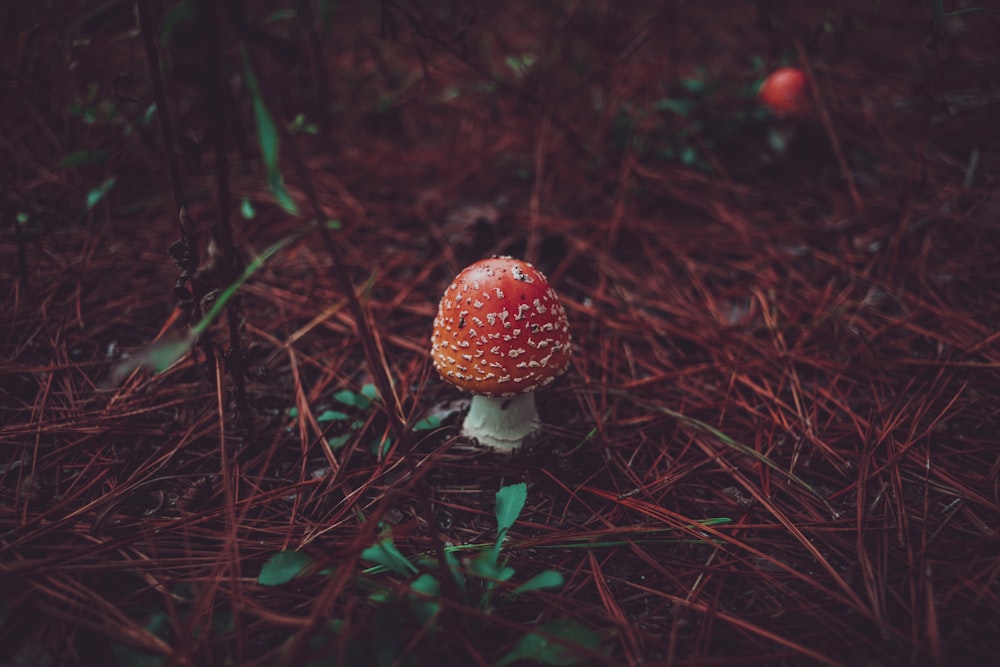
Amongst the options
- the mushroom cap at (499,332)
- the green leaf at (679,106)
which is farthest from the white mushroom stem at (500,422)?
the green leaf at (679,106)

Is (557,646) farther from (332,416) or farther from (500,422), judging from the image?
(332,416)

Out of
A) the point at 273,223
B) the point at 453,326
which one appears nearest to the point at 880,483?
the point at 453,326

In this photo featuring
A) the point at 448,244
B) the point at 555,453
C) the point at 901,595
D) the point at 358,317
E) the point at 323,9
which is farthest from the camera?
the point at 448,244

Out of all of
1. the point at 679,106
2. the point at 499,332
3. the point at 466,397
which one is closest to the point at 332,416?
the point at 466,397

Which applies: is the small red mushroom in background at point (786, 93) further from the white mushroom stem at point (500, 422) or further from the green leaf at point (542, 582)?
the green leaf at point (542, 582)

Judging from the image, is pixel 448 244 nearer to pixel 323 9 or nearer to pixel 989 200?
pixel 323 9

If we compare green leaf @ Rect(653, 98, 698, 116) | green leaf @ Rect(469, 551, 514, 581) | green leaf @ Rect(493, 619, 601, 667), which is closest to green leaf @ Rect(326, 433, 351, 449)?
green leaf @ Rect(469, 551, 514, 581)
